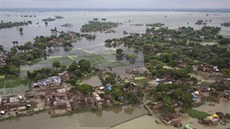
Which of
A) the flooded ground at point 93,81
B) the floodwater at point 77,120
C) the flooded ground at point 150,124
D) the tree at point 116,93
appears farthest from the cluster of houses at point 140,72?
the flooded ground at point 150,124

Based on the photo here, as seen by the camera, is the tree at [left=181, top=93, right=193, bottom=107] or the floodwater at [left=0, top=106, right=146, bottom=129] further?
the tree at [left=181, top=93, right=193, bottom=107]

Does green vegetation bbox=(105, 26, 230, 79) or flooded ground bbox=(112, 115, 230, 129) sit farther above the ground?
green vegetation bbox=(105, 26, 230, 79)

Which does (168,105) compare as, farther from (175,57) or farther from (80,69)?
→ (175,57)

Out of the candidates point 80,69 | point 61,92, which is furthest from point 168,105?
point 80,69

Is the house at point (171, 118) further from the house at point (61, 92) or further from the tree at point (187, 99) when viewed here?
the house at point (61, 92)

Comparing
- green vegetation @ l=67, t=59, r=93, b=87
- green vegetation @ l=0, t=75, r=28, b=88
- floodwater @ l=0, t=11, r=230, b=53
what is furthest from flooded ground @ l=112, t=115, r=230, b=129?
floodwater @ l=0, t=11, r=230, b=53

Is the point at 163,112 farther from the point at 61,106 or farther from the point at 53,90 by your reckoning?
the point at 53,90

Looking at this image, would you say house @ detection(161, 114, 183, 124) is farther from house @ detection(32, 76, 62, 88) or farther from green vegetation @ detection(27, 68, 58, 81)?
green vegetation @ detection(27, 68, 58, 81)

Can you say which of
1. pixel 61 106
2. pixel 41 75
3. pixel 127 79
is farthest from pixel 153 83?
pixel 41 75

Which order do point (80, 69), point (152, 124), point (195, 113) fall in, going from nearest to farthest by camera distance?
1. point (152, 124)
2. point (195, 113)
3. point (80, 69)
